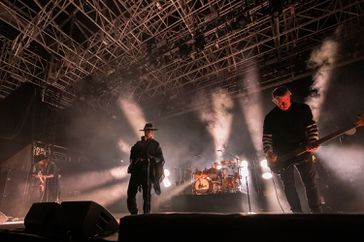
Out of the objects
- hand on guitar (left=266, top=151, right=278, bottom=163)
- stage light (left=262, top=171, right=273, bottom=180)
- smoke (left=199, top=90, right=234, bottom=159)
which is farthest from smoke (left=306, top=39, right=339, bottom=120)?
hand on guitar (left=266, top=151, right=278, bottom=163)

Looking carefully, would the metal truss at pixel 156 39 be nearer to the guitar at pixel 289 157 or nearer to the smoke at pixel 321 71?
the smoke at pixel 321 71

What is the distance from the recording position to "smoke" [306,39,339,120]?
905 cm

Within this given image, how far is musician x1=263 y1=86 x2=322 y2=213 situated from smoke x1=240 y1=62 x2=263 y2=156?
7581 mm

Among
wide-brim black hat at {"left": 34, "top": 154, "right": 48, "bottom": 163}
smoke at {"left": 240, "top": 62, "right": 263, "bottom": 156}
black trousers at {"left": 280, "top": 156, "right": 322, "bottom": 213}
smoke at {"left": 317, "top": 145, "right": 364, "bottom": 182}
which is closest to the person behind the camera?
black trousers at {"left": 280, "top": 156, "right": 322, "bottom": 213}

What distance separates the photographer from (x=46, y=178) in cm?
959

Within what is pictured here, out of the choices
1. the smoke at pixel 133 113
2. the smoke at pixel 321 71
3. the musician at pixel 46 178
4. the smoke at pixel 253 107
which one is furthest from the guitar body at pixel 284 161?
the smoke at pixel 133 113

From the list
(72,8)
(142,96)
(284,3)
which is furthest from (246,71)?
(72,8)

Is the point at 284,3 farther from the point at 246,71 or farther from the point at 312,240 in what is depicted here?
the point at 312,240

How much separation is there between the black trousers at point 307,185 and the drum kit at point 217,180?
614 centimetres

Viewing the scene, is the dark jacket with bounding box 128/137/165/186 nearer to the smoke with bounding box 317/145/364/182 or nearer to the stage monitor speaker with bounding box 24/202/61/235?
the stage monitor speaker with bounding box 24/202/61/235

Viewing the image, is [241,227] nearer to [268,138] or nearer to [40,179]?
[268,138]

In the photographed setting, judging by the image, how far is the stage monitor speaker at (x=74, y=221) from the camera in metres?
2.25

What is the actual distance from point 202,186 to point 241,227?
8891 mm

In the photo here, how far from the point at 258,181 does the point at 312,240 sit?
8112 mm
